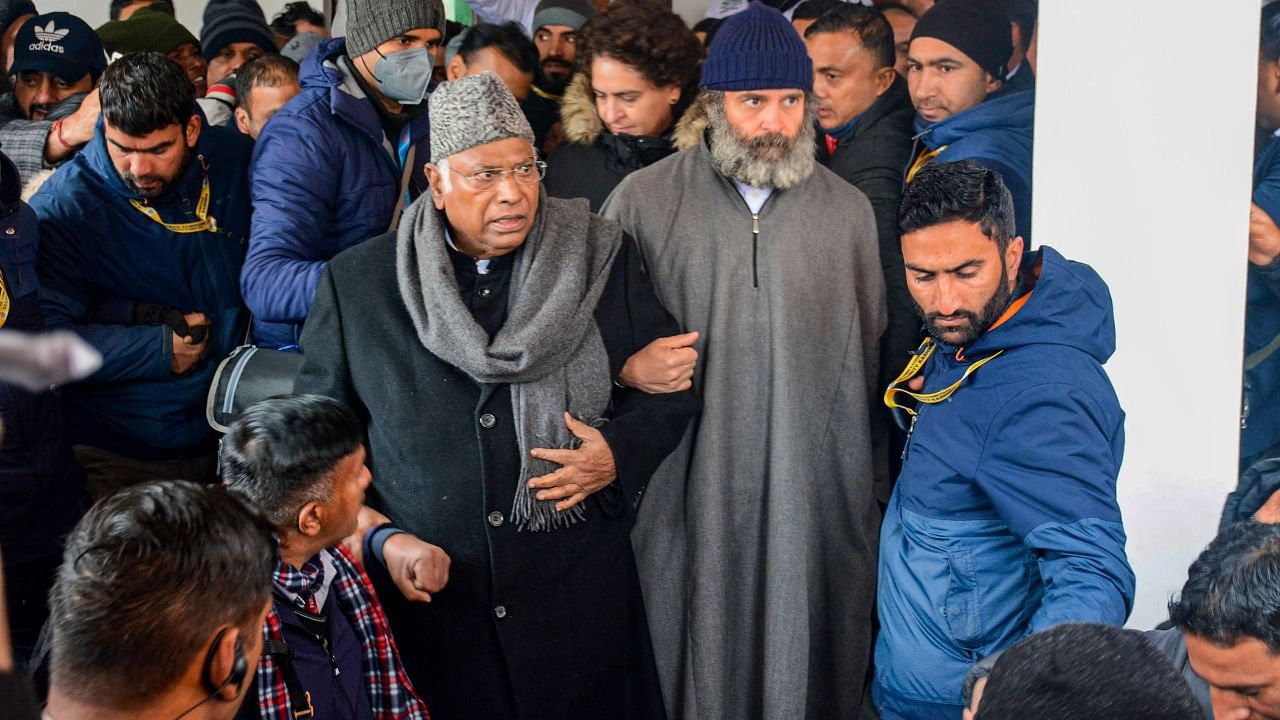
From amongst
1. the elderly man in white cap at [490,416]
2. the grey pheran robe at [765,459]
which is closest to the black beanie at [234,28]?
the grey pheran robe at [765,459]

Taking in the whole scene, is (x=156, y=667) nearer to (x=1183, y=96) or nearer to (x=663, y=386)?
(x=663, y=386)

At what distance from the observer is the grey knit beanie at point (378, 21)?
3.70 m

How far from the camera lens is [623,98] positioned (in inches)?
151

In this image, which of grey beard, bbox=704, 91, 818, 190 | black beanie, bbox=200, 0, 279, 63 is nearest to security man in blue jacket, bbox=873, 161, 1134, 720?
grey beard, bbox=704, 91, 818, 190

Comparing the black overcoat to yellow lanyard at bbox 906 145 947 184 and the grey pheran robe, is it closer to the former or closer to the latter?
the grey pheran robe

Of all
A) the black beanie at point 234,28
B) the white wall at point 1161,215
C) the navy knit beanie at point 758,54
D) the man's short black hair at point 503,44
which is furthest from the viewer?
the black beanie at point 234,28

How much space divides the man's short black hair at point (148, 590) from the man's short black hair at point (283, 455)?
17.1 inches

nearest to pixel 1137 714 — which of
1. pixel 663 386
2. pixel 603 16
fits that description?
pixel 663 386

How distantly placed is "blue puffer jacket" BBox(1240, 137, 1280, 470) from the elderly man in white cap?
1682mm

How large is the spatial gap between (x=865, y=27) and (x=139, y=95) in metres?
2.17

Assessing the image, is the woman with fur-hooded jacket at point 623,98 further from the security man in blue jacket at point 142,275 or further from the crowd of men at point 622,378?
the security man in blue jacket at point 142,275

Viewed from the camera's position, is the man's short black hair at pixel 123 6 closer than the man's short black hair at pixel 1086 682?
No

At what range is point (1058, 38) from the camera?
361cm

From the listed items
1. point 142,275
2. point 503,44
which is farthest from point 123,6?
point 142,275
